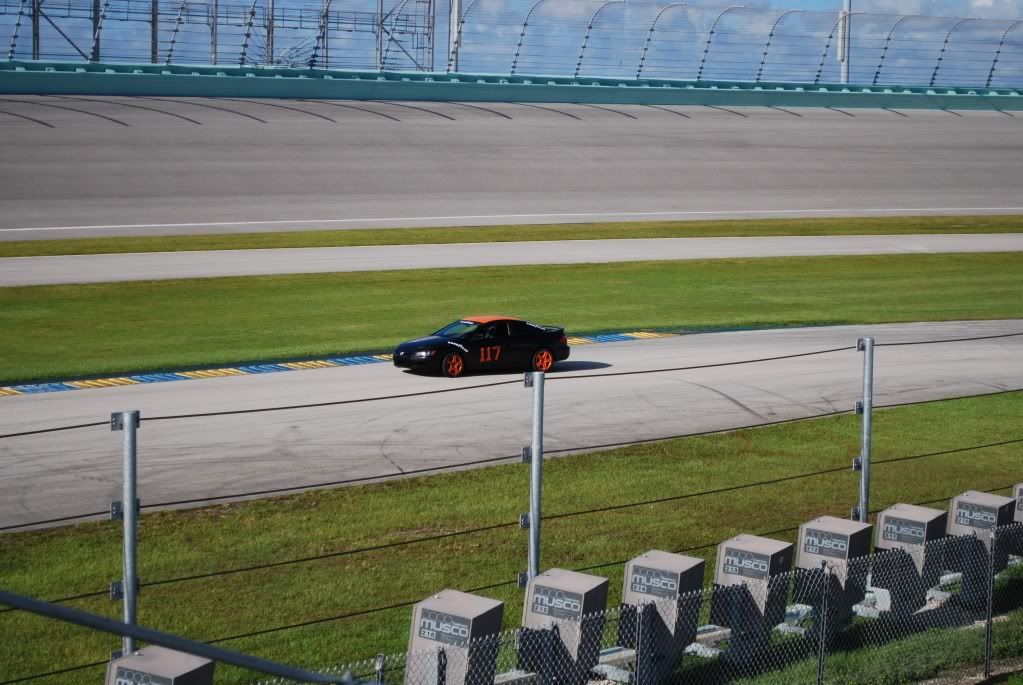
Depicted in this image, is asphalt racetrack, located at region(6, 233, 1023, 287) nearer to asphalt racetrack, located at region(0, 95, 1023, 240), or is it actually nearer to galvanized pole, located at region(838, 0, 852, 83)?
asphalt racetrack, located at region(0, 95, 1023, 240)

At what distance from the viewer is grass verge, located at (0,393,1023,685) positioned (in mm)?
9109

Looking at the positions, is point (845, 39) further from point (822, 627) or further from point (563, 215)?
point (822, 627)

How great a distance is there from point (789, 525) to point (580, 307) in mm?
15263

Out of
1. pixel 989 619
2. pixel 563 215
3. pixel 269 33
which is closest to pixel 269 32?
pixel 269 33

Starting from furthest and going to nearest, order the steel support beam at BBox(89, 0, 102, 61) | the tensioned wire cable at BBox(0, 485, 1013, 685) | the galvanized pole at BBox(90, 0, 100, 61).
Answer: the galvanized pole at BBox(90, 0, 100, 61) → the steel support beam at BBox(89, 0, 102, 61) → the tensioned wire cable at BBox(0, 485, 1013, 685)

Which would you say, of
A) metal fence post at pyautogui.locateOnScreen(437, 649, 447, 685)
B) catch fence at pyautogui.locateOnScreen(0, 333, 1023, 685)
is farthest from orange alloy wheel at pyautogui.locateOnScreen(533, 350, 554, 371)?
metal fence post at pyautogui.locateOnScreen(437, 649, 447, 685)

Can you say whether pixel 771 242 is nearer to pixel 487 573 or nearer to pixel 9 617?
pixel 487 573

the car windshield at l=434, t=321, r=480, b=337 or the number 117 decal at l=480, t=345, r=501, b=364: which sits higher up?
the car windshield at l=434, t=321, r=480, b=337

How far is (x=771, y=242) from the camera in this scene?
123 ft

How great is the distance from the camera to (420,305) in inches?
1057

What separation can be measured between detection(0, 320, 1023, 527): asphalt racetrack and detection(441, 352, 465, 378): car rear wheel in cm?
19

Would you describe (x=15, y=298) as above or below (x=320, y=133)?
below

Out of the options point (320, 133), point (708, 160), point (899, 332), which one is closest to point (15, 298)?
point (899, 332)

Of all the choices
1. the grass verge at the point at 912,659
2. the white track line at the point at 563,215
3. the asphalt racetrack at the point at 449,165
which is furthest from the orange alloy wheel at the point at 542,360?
the white track line at the point at 563,215
